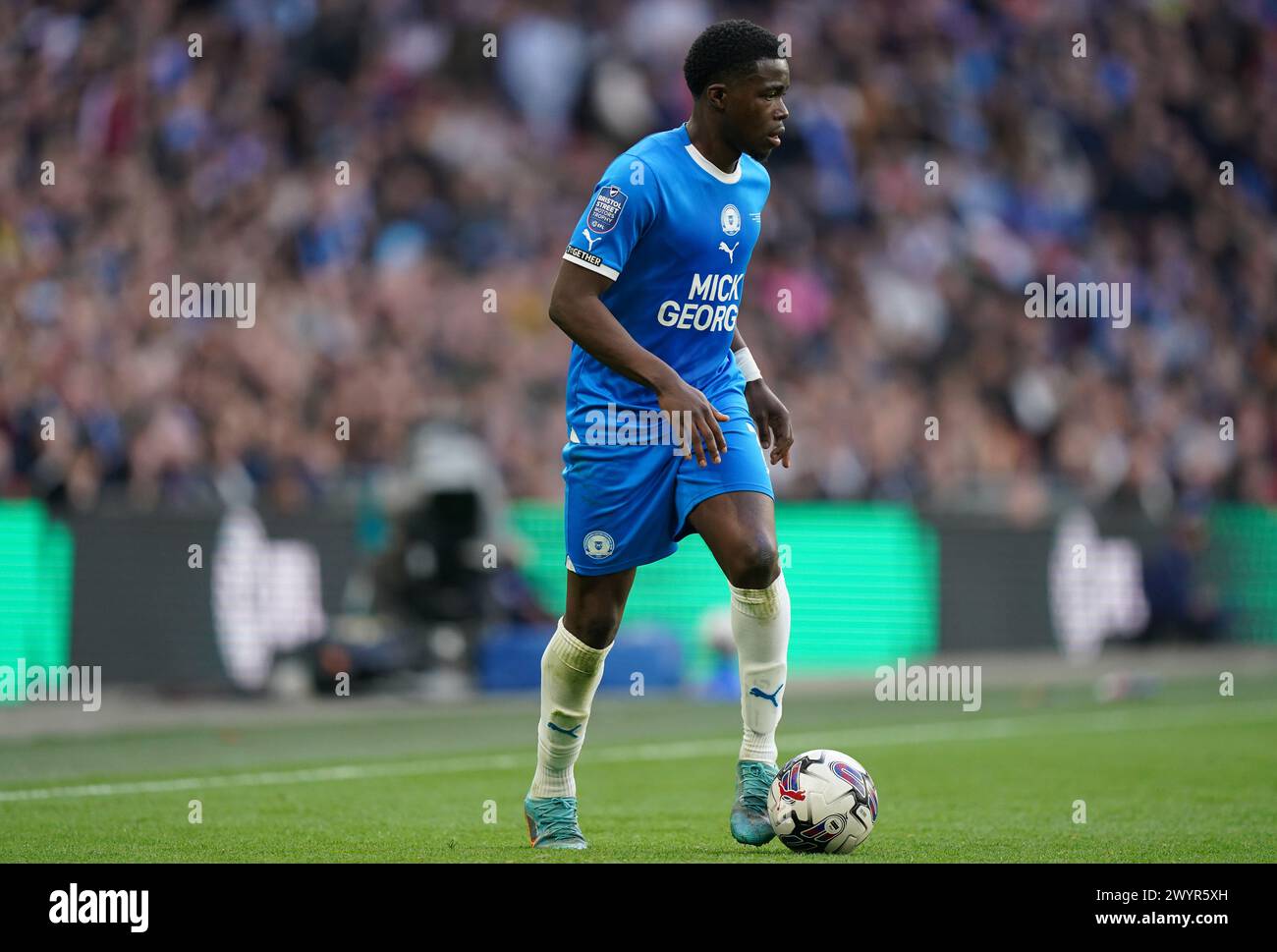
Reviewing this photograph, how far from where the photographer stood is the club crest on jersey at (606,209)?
19.9 feet

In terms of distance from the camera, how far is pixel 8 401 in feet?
44.4

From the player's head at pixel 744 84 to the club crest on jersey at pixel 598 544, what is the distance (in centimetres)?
133

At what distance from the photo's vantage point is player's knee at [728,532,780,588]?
20.0 ft

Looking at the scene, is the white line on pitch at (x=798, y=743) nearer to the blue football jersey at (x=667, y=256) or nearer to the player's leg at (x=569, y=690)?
the player's leg at (x=569, y=690)

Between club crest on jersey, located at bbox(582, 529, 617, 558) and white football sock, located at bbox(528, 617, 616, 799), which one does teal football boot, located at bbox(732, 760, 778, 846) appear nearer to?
white football sock, located at bbox(528, 617, 616, 799)

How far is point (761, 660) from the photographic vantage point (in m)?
6.37

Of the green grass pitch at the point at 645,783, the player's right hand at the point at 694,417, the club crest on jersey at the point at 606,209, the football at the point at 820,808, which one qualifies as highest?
the club crest on jersey at the point at 606,209

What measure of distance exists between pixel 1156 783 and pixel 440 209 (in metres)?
11.5

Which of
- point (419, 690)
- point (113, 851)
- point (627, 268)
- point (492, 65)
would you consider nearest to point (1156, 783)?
point (627, 268)

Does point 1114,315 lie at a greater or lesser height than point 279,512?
greater

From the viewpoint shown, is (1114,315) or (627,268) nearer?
(627,268)

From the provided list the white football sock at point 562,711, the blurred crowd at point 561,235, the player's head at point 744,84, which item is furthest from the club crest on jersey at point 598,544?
the blurred crowd at point 561,235
